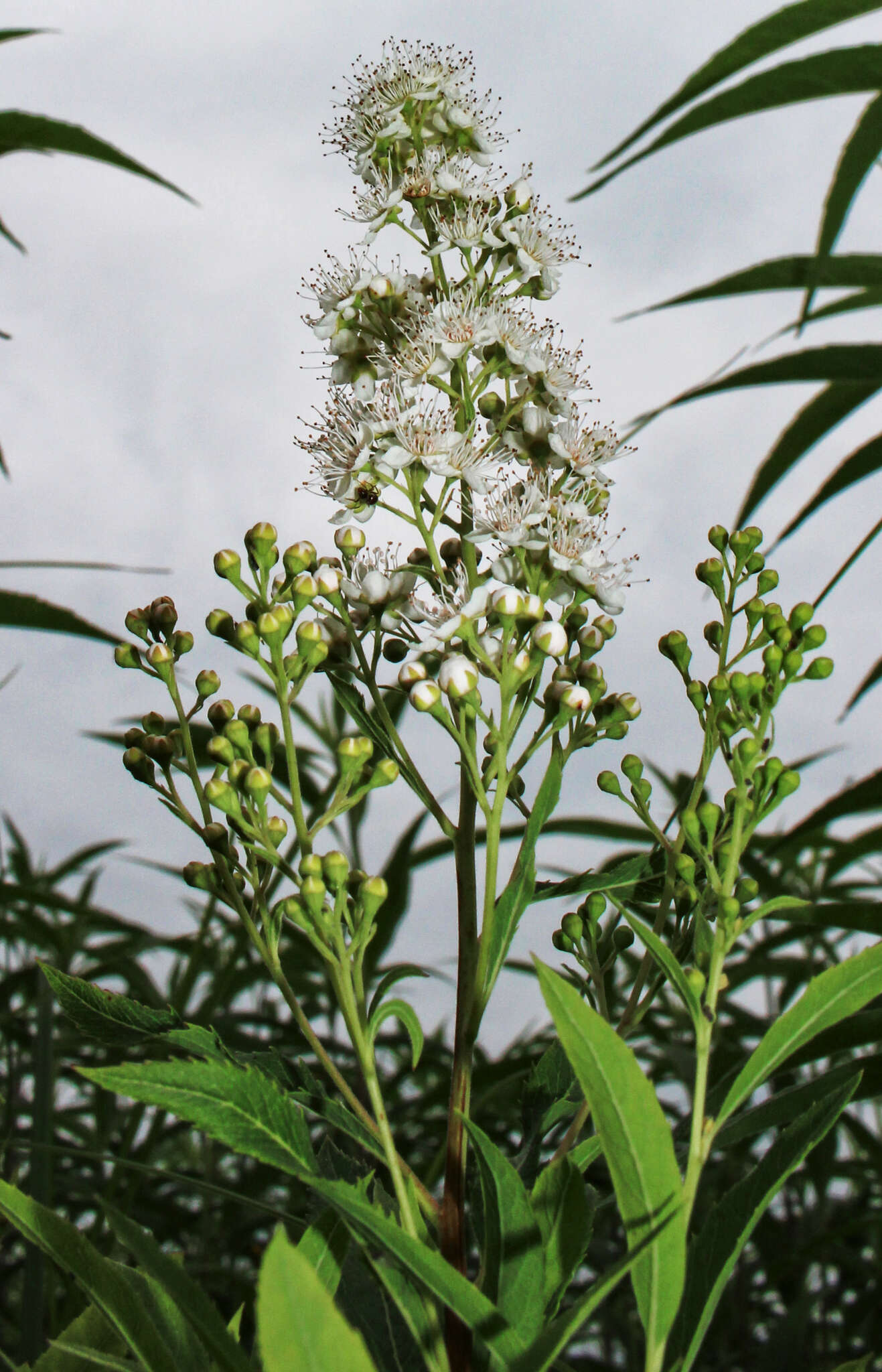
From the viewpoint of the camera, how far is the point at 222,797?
589 millimetres

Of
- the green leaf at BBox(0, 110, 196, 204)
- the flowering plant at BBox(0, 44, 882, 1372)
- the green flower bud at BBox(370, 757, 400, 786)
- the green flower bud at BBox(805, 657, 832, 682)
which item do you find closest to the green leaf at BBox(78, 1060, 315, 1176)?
the flowering plant at BBox(0, 44, 882, 1372)

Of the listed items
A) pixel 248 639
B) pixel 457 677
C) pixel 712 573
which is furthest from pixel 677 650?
pixel 248 639

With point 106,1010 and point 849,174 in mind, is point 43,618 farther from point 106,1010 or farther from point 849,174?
point 849,174

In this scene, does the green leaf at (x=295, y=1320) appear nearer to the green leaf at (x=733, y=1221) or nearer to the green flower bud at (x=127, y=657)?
the green leaf at (x=733, y=1221)

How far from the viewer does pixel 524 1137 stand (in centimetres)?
65

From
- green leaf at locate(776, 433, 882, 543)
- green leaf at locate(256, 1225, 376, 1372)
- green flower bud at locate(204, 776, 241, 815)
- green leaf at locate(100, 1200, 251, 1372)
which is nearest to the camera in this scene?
green leaf at locate(256, 1225, 376, 1372)

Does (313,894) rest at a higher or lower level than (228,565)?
lower

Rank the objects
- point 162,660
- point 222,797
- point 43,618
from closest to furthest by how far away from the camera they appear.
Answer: point 222,797 → point 162,660 → point 43,618

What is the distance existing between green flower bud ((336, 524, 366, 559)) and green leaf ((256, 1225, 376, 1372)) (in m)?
0.44

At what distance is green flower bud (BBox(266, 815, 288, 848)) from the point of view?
0.62m

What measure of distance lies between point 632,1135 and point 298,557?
37 centimetres

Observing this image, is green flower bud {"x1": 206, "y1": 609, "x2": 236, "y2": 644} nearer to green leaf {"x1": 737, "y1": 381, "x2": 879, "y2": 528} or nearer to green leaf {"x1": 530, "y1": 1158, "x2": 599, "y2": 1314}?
green leaf {"x1": 530, "y1": 1158, "x2": 599, "y2": 1314}

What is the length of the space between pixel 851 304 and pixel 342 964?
650 millimetres

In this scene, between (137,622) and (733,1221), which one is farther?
(137,622)
